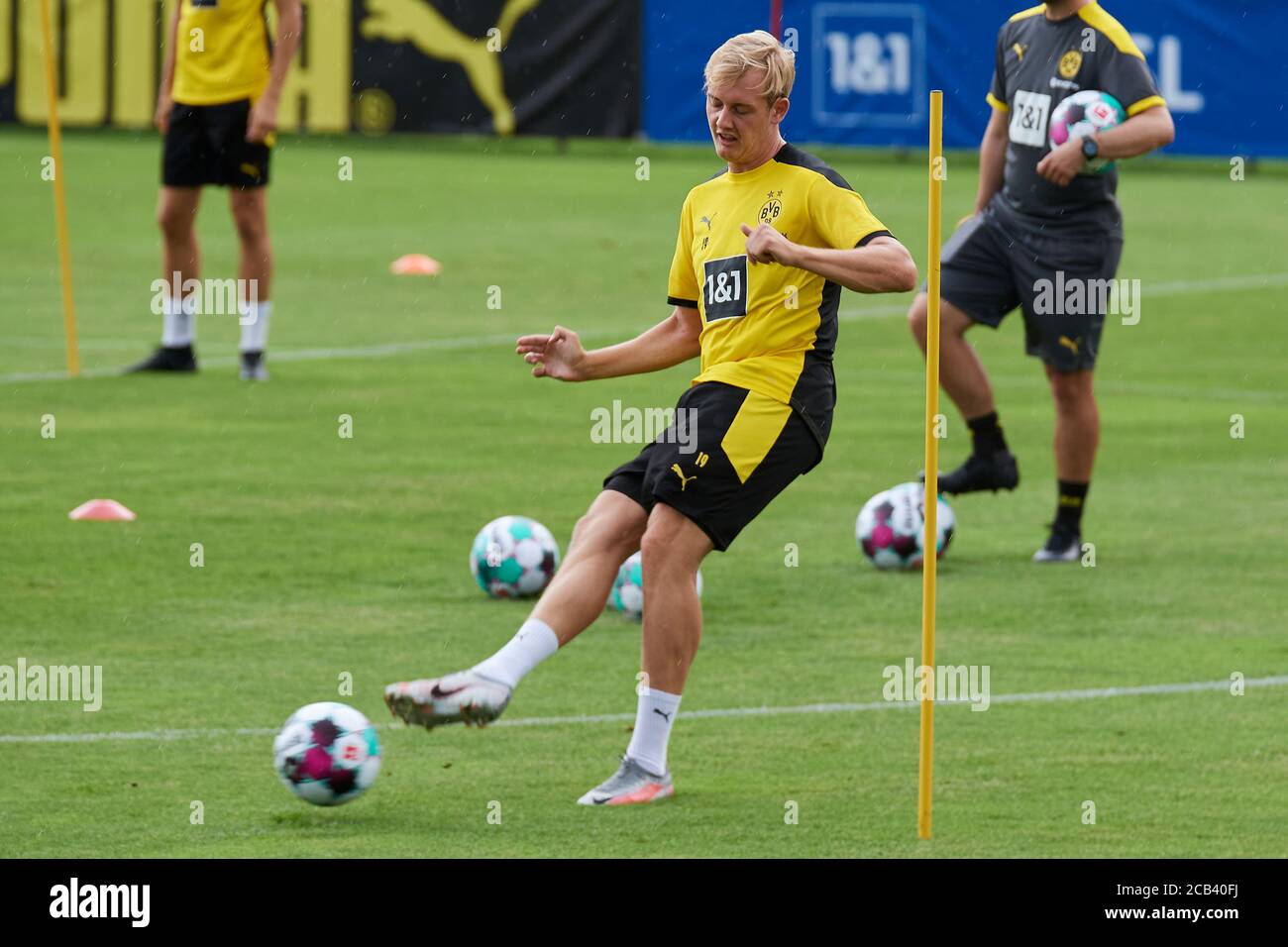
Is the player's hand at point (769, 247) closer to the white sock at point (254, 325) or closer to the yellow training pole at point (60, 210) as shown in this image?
the white sock at point (254, 325)

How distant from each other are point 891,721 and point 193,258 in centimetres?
858

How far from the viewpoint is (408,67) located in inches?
1273

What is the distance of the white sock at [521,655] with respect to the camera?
6277mm

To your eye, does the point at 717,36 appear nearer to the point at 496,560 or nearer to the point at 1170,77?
the point at 1170,77

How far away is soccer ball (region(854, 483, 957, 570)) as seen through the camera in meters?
10.1

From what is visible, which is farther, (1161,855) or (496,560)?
(496,560)

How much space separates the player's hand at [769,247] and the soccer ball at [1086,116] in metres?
4.22

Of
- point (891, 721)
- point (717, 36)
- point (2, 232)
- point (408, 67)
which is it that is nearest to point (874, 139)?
point (717, 36)

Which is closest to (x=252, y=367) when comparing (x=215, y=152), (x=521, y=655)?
(x=215, y=152)

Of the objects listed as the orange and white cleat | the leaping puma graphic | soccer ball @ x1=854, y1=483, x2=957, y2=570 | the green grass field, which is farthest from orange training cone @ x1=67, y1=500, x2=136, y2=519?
the leaping puma graphic

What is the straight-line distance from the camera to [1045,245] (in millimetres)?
10539

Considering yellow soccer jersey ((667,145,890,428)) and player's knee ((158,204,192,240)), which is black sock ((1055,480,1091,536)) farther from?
player's knee ((158,204,192,240))

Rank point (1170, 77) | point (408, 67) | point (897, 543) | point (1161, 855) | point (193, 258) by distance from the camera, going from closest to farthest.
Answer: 1. point (1161, 855)
2. point (897, 543)
3. point (193, 258)
4. point (1170, 77)
5. point (408, 67)

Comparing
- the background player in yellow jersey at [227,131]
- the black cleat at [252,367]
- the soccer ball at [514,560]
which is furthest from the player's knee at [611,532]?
the black cleat at [252,367]
